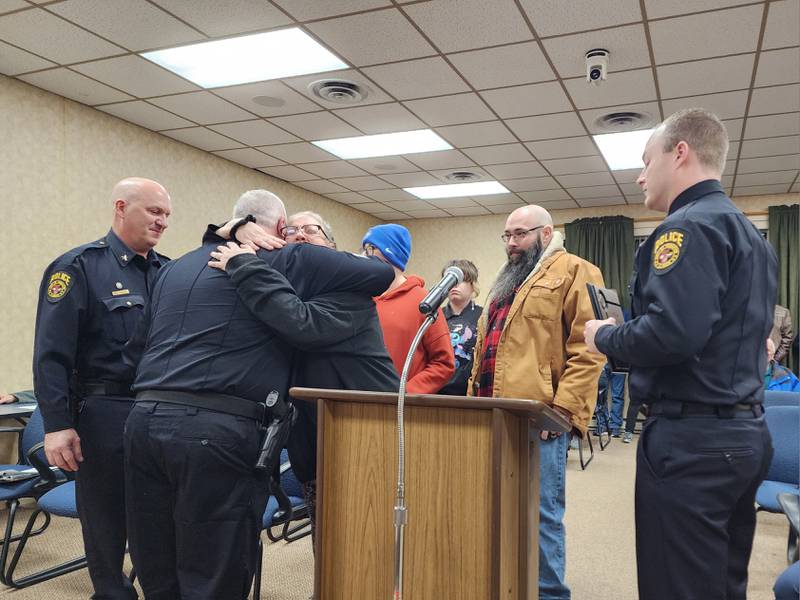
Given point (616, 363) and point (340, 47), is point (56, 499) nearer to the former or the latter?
point (616, 363)

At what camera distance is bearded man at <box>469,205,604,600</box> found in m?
2.11

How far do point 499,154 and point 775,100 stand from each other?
220 cm

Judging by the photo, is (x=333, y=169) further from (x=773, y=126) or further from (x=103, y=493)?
(x=103, y=493)

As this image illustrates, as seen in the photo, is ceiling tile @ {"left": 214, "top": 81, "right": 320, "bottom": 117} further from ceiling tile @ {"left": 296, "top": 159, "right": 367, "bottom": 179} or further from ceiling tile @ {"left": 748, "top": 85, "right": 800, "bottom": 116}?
ceiling tile @ {"left": 748, "top": 85, "right": 800, "bottom": 116}

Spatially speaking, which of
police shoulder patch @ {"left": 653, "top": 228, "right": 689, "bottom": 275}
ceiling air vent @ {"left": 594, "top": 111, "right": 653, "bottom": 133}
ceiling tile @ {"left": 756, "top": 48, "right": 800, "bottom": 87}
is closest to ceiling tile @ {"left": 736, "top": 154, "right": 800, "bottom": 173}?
ceiling air vent @ {"left": 594, "top": 111, "right": 653, "bottom": 133}

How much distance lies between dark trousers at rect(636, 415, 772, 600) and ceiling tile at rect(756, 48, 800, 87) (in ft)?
10.5

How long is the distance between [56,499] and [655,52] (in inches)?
149

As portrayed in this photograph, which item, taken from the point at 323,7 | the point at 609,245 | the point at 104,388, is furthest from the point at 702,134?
the point at 609,245

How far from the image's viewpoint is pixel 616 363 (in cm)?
162

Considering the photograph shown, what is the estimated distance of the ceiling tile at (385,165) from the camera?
Result: 240 inches

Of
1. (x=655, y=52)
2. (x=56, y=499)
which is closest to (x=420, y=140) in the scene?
(x=655, y=52)

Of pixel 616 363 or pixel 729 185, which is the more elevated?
pixel 729 185

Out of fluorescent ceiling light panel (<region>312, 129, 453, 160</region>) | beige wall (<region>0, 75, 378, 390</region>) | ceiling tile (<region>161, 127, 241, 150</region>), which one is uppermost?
fluorescent ceiling light panel (<region>312, 129, 453, 160</region>)

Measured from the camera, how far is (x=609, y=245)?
8180 mm
